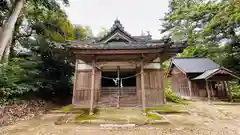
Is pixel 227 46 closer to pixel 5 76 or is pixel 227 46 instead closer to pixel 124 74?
pixel 124 74

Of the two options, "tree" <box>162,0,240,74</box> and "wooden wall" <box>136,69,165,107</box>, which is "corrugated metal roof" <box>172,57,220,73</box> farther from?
"wooden wall" <box>136,69,165,107</box>

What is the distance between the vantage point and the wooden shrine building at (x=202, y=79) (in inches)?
430

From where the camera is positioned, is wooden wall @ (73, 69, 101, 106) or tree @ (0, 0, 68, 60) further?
wooden wall @ (73, 69, 101, 106)

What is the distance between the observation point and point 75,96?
25.7ft

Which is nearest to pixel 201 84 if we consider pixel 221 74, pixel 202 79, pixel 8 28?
pixel 202 79

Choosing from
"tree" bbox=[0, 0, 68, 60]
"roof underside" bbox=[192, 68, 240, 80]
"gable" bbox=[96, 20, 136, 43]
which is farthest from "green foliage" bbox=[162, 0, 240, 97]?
"tree" bbox=[0, 0, 68, 60]

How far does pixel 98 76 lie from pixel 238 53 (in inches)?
599

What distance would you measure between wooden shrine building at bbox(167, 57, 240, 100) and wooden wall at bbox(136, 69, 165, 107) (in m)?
5.15

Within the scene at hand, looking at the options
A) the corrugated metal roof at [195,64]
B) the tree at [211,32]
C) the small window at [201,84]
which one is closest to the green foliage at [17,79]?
the corrugated metal roof at [195,64]

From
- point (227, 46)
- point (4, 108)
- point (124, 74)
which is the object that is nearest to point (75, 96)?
point (4, 108)

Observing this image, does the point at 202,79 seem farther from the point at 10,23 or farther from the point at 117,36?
the point at 10,23

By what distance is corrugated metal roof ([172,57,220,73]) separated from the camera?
12.8 metres

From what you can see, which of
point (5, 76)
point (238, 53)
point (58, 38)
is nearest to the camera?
point (5, 76)

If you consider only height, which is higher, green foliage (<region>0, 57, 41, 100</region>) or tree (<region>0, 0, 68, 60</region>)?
tree (<region>0, 0, 68, 60</region>)
